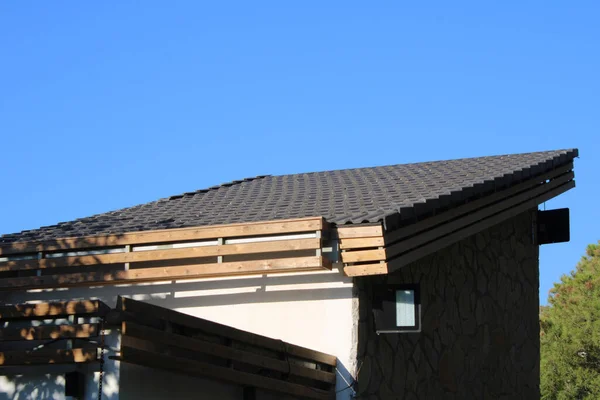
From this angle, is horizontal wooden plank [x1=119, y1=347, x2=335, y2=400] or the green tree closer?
horizontal wooden plank [x1=119, y1=347, x2=335, y2=400]

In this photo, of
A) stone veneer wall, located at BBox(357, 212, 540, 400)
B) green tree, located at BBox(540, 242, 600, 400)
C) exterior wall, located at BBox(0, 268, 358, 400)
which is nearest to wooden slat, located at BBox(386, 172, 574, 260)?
stone veneer wall, located at BBox(357, 212, 540, 400)

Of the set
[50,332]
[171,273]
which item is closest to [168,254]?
[171,273]

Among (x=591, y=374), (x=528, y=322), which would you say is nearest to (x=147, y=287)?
(x=528, y=322)

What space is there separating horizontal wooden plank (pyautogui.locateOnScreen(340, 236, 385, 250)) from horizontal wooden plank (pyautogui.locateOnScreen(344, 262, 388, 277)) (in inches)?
8.9

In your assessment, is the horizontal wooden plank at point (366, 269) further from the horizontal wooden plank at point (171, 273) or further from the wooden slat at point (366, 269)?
the horizontal wooden plank at point (171, 273)

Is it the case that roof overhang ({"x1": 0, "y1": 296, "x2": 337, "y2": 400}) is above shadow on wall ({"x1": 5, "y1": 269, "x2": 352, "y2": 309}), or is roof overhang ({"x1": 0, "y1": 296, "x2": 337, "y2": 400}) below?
below

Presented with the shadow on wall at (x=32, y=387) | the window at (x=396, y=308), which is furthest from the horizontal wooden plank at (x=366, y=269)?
the shadow on wall at (x=32, y=387)

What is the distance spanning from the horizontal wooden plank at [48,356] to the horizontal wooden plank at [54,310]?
1.15 ft

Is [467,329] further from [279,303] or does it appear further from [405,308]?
[279,303]

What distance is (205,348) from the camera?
9852mm

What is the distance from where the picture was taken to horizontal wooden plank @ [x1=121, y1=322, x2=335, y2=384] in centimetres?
893

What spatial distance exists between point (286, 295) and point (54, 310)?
366cm

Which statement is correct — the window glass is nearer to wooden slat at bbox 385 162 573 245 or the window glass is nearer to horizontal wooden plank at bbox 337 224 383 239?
wooden slat at bbox 385 162 573 245

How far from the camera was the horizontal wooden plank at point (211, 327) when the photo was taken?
29.7ft
